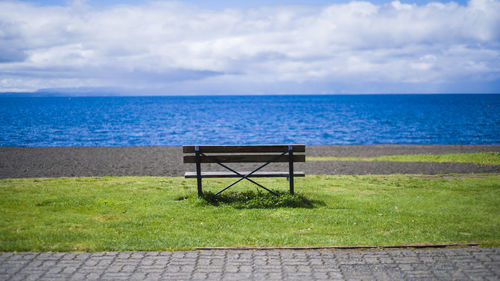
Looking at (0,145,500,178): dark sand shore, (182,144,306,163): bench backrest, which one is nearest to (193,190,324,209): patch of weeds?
(182,144,306,163): bench backrest

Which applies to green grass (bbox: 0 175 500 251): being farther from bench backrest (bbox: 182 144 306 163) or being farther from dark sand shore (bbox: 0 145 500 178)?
dark sand shore (bbox: 0 145 500 178)

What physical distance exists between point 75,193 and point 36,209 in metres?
1.58

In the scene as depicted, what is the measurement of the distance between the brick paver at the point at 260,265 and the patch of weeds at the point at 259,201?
2529 mm

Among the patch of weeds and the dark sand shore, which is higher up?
the patch of weeds

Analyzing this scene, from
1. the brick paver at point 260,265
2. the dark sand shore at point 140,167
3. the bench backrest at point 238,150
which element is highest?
the bench backrest at point 238,150

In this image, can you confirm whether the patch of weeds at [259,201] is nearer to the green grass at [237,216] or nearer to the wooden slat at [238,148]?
the green grass at [237,216]

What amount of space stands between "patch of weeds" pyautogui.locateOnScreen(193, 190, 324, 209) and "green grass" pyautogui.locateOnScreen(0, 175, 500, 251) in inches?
0.8

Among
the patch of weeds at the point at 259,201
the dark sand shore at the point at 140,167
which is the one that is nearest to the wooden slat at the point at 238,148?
the patch of weeds at the point at 259,201

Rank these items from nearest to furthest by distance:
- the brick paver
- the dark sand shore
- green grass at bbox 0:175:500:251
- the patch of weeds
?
the brick paver < green grass at bbox 0:175:500:251 < the patch of weeds < the dark sand shore

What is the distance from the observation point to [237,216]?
6969 mm

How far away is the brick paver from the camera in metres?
4.42

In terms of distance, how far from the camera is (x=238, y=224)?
6473 mm

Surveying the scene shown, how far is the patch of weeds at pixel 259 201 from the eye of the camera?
7719 millimetres

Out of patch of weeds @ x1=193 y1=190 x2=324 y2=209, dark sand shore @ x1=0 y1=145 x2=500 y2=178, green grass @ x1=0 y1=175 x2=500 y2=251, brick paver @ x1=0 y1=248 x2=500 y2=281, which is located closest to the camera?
brick paver @ x1=0 y1=248 x2=500 y2=281
